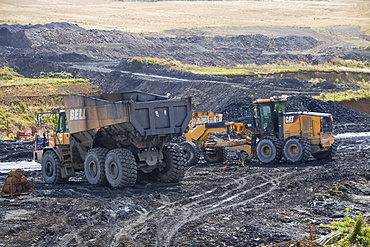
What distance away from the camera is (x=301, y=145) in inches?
867

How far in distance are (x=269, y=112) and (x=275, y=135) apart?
0.98 meters

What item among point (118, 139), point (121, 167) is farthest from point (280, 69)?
point (121, 167)

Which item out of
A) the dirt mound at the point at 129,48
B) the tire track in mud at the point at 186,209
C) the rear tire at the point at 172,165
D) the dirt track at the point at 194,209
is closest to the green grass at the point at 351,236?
the dirt track at the point at 194,209

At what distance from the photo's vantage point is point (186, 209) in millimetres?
14016

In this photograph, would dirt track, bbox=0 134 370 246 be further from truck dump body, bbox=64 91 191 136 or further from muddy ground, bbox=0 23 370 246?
truck dump body, bbox=64 91 191 136

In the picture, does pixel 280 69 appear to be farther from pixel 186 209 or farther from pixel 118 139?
pixel 186 209

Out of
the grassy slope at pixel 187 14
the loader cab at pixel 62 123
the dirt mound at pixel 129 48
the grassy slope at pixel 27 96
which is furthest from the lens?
the grassy slope at pixel 187 14

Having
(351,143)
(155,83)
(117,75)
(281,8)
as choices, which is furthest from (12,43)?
(281,8)

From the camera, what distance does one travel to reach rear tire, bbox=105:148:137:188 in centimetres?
1684

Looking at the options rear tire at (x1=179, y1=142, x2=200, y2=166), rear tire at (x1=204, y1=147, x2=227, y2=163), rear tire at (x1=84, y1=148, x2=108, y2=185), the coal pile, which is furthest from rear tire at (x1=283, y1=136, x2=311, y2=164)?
the coal pile

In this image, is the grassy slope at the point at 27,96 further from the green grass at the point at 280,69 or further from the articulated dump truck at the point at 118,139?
the articulated dump truck at the point at 118,139

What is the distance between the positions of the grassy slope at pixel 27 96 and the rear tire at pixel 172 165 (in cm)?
1919

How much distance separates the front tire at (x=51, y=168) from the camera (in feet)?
62.6

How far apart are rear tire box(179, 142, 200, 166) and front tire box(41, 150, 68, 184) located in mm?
6136
